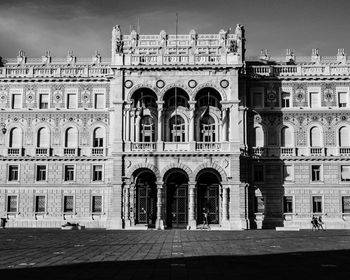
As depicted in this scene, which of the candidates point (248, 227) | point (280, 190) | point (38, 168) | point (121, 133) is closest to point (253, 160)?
point (280, 190)

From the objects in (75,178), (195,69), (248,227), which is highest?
(195,69)

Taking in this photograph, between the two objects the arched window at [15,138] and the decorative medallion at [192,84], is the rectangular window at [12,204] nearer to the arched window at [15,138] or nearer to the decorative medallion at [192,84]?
the arched window at [15,138]

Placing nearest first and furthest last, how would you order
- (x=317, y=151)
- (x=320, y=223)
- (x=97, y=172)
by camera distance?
(x=320, y=223)
(x=317, y=151)
(x=97, y=172)

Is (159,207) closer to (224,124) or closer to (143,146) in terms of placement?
(143,146)

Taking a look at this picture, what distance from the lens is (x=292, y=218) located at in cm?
6266

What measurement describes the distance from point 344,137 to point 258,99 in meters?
10.5

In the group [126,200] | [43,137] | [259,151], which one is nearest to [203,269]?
[126,200]

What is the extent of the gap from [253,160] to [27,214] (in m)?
25.9

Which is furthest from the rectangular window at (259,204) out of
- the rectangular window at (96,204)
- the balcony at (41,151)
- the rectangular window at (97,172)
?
the balcony at (41,151)

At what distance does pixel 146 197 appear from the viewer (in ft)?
202

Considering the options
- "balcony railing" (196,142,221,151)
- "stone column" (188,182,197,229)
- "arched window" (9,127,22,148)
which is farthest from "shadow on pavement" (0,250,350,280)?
"arched window" (9,127,22,148)

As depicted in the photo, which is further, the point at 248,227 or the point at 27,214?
the point at 27,214

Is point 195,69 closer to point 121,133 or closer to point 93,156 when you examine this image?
point 121,133

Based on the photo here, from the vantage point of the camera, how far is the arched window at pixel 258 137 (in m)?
64.2
